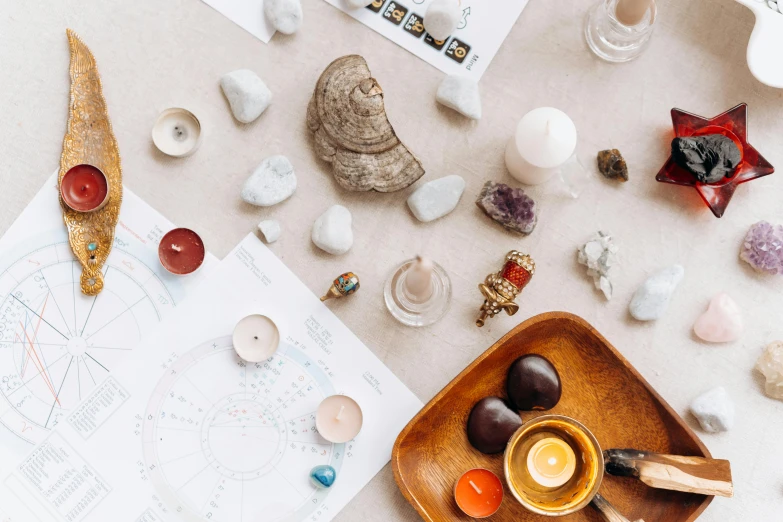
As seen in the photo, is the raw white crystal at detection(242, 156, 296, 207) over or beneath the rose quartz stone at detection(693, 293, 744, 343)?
beneath

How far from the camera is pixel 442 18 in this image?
2.24 ft

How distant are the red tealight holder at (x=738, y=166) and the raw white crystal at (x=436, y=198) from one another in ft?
0.71

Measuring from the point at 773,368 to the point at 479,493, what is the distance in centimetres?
34

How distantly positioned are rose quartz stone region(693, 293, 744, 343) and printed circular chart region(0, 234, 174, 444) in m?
0.58

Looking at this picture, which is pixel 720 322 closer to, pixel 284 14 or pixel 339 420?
pixel 339 420

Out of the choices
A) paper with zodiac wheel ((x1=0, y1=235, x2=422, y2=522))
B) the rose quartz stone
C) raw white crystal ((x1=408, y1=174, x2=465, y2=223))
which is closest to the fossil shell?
raw white crystal ((x1=408, y1=174, x2=465, y2=223))

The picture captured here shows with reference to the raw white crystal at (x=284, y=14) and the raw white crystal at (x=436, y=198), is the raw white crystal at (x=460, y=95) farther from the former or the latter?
the raw white crystal at (x=284, y=14)

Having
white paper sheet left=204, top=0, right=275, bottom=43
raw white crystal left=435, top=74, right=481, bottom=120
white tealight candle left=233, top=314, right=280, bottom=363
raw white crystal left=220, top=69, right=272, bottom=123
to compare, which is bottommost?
white tealight candle left=233, top=314, right=280, bottom=363

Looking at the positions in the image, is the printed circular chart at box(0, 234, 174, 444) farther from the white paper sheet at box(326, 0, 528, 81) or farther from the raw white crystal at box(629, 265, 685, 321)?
the raw white crystal at box(629, 265, 685, 321)

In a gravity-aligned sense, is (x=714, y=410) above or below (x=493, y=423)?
above

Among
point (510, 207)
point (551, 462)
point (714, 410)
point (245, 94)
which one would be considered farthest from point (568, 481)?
point (245, 94)

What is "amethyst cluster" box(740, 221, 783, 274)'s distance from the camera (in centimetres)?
68

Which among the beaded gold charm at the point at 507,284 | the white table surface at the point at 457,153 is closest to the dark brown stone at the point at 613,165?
the white table surface at the point at 457,153

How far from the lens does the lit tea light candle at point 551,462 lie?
0.64 metres
